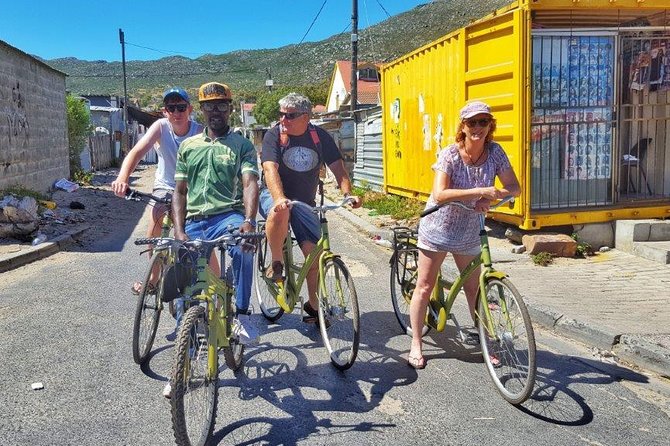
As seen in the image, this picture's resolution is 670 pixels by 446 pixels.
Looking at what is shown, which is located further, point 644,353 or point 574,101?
point 574,101

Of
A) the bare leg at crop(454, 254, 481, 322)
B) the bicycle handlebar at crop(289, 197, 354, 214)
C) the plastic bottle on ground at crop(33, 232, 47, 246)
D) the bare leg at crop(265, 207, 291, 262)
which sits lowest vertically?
the plastic bottle on ground at crop(33, 232, 47, 246)

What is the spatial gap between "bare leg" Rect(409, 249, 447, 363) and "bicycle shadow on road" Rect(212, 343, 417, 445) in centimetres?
18

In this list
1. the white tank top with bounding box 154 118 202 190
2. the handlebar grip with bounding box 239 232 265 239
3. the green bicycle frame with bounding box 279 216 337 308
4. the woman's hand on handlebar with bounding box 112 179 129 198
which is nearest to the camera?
the handlebar grip with bounding box 239 232 265 239

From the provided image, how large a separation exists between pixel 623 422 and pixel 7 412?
367 cm

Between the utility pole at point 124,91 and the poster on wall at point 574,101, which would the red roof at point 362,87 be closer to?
the utility pole at point 124,91

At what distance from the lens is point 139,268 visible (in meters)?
7.95

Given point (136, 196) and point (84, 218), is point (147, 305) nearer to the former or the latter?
point (136, 196)

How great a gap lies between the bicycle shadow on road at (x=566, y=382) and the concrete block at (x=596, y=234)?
146 inches

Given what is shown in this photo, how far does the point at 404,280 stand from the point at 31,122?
11787 mm

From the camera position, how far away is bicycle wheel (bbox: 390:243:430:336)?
5.24 metres

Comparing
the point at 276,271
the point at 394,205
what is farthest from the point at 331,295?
the point at 394,205

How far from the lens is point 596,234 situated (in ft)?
27.1

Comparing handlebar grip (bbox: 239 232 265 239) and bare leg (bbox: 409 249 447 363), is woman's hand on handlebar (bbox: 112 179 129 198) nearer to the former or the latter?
handlebar grip (bbox: 239 232 265 239)

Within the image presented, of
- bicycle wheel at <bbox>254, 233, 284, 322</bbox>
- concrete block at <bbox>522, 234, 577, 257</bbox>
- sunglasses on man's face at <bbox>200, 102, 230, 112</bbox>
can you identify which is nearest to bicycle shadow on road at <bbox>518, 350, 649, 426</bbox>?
bicycle wheel at <bbox>254, 233, 284, 322</bbox>
